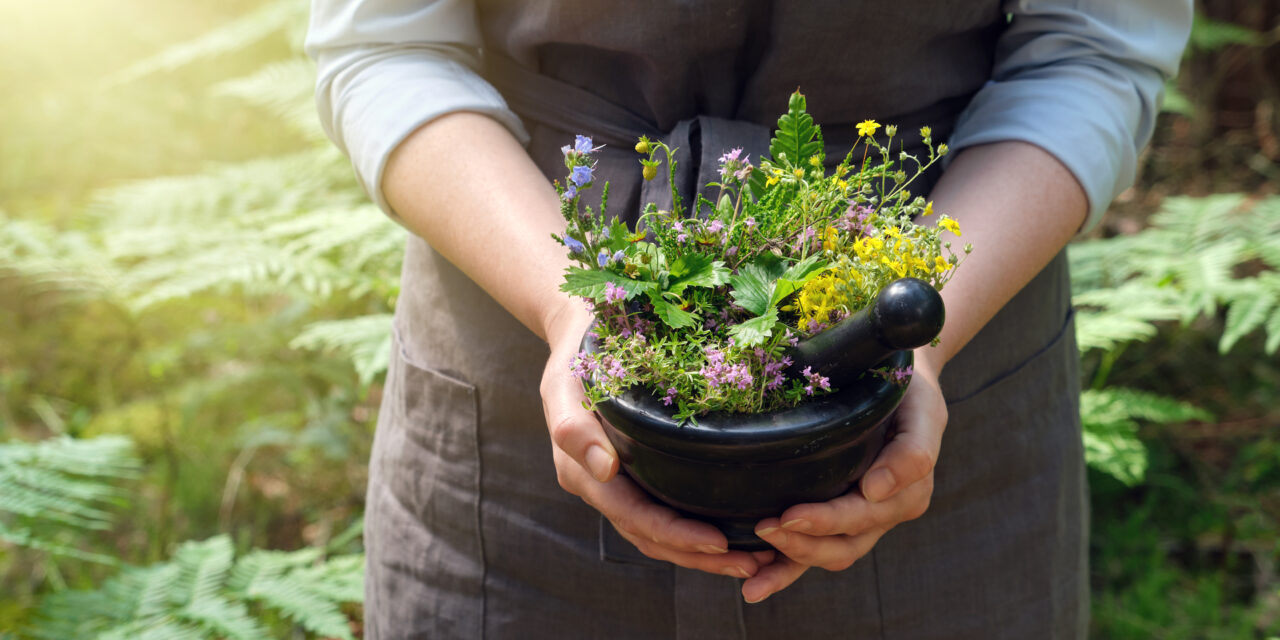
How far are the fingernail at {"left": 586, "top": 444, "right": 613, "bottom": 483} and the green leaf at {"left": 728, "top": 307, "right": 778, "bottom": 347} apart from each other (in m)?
0.17

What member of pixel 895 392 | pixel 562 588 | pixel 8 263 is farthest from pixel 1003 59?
pixel 8 263

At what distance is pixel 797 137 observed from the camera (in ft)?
2.96

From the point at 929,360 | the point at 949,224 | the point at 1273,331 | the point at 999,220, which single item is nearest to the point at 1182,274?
the point at 1273,331

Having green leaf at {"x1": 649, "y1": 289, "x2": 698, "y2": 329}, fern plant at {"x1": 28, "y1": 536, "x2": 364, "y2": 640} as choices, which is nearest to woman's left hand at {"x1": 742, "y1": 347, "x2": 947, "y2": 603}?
green leaf at {"x1": 649, "y1": 289, "x2": 698, "y2": 329}

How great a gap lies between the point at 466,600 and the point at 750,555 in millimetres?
518

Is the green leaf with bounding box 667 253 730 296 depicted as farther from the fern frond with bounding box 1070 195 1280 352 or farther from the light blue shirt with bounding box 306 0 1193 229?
the fern frond with bounding box 1070 195 1280 352

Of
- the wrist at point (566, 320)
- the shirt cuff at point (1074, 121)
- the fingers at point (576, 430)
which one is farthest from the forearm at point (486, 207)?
the shirt cuff at point (1074, 121)

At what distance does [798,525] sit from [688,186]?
0.47 metres

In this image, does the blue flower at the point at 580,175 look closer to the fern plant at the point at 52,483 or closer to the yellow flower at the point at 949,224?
the yellow flower at the point at 949,224

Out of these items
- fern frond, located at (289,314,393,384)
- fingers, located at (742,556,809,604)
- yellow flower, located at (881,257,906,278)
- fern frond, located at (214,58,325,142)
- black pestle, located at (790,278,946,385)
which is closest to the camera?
black pestle, located at (790,278,946,385)

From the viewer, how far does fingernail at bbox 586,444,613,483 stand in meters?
0.82

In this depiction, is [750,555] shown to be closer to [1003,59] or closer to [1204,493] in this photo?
[1003,59]

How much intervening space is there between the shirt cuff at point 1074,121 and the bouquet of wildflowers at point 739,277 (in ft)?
1.17

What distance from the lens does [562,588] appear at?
1186mm
